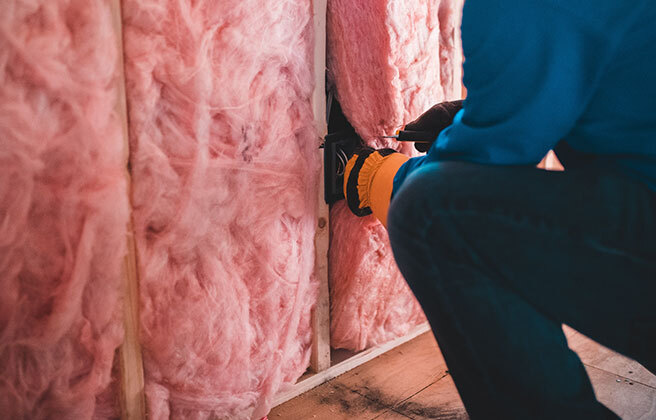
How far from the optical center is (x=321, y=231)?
49.8 inches

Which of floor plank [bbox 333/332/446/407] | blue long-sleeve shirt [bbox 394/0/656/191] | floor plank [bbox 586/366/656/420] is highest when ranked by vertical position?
blue long-sleeve shirt [bbox 394/0/656/191]

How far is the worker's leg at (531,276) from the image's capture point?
0.59 m

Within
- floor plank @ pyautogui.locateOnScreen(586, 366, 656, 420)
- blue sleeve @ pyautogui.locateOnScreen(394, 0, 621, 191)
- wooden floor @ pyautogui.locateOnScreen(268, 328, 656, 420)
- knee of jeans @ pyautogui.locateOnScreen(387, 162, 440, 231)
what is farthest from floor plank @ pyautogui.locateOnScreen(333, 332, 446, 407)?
blue sleeve @ pyautogui.locateOnScreen(394, 0, 621, 191)

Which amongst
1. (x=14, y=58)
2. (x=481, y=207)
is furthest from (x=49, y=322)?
(x=481, y=207)

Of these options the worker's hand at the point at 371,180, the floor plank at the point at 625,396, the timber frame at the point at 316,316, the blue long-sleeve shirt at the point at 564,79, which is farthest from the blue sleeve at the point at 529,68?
the floor plank at the point at 625,396

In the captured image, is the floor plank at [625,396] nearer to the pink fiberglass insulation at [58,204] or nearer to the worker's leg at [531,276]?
the worker's leg at [531,276]

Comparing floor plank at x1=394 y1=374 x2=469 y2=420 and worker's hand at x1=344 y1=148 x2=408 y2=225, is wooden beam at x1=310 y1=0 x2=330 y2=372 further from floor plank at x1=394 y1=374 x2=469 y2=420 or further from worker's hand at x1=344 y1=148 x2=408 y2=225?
floor plank at x1=394 y1=374 x2=469 y2=420

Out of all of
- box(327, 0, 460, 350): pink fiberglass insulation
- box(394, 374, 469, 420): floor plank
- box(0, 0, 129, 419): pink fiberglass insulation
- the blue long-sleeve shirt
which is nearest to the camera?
the blue long-sleeve shirt

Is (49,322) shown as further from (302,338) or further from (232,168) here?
(302,338)

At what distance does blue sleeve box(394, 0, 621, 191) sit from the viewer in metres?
0.60

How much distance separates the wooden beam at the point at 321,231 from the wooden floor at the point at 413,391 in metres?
0.09

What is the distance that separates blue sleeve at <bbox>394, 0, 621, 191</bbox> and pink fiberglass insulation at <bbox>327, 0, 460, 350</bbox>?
23.1 inches

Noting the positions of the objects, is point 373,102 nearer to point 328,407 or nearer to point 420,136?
point 420,136

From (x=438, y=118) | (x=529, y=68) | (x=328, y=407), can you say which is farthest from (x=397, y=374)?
(x=529, y=68)
